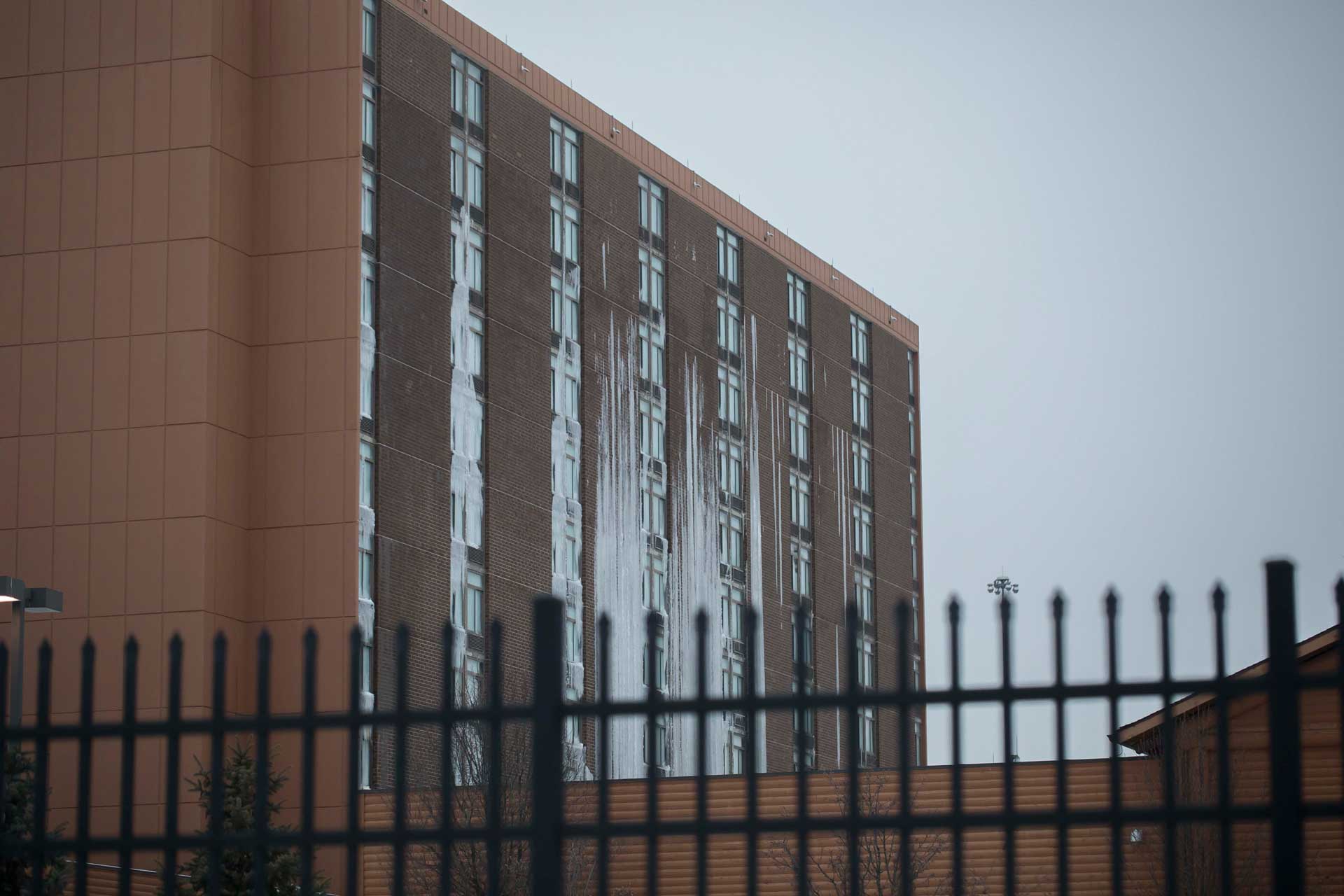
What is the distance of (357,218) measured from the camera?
56531 millimetres

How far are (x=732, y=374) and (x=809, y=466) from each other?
6.23 m

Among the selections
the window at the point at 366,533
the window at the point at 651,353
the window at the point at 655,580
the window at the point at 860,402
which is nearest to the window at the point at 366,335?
the window at the point at 366,533

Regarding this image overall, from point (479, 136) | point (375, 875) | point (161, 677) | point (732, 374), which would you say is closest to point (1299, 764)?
point (375, 875)

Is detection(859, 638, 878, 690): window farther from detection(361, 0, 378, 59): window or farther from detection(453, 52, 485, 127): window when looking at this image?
→ detection(361, 0, 378, 59): window

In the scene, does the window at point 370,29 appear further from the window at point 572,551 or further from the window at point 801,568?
the window at point 801,568

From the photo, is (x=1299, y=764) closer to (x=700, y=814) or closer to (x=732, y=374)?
(x=700, y=814)

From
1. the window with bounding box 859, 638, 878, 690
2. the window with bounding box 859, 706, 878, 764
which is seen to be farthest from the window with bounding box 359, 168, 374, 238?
the window with bounding box 859, 706, 878, 764

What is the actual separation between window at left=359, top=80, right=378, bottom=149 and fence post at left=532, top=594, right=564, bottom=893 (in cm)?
5005

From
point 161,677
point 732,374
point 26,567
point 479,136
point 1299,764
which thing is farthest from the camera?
point 732,374

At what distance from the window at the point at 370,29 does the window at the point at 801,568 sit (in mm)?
27176

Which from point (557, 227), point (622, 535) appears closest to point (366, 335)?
point (557, 227)

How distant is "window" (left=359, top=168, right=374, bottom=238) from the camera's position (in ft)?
187

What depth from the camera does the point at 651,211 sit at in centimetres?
7212

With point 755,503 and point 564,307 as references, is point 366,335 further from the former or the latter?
point 755,503
